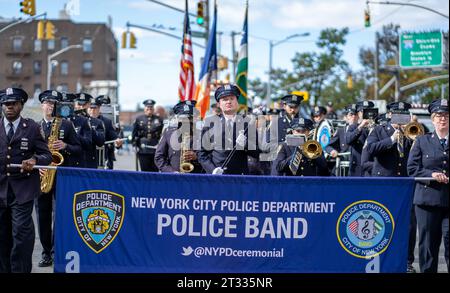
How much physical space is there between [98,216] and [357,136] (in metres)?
5.38

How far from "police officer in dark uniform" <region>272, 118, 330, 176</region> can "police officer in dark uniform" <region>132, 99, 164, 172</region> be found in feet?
24.1

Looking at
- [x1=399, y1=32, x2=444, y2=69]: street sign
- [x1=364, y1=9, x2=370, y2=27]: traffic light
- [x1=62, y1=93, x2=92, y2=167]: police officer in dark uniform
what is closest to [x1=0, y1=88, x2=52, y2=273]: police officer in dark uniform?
[x1=62, y1=93, x2=92, y2=167]: police officer in dark uniform

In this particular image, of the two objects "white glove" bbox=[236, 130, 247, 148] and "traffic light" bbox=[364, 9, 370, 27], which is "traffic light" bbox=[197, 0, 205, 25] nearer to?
"traffic light" bbox=[364, 9, 370, 27]

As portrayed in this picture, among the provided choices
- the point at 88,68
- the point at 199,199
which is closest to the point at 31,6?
the point at 199,199

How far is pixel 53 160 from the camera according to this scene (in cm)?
999

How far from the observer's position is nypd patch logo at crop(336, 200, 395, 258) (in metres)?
7.55

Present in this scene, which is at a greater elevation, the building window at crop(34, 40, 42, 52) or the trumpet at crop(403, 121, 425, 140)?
the building window at crop(34, 40, 42, 52)

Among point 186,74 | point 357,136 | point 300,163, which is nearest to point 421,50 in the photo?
point 186,74

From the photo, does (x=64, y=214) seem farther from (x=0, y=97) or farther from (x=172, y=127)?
(x=172, y=127)

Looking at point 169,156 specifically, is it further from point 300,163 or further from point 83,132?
point 300,163

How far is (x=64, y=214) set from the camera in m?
7.61

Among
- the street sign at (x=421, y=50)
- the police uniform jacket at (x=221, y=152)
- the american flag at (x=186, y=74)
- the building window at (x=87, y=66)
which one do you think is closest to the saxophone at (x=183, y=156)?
the police uniform jacket at (x=221, y=152)

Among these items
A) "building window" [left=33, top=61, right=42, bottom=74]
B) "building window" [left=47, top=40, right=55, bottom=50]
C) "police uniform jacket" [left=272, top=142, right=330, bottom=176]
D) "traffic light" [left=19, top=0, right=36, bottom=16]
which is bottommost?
"police uniform jacket" [left=272, top=142, right=330, bottom=176]

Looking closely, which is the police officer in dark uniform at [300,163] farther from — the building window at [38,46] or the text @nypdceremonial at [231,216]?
the building window at [38,46]
